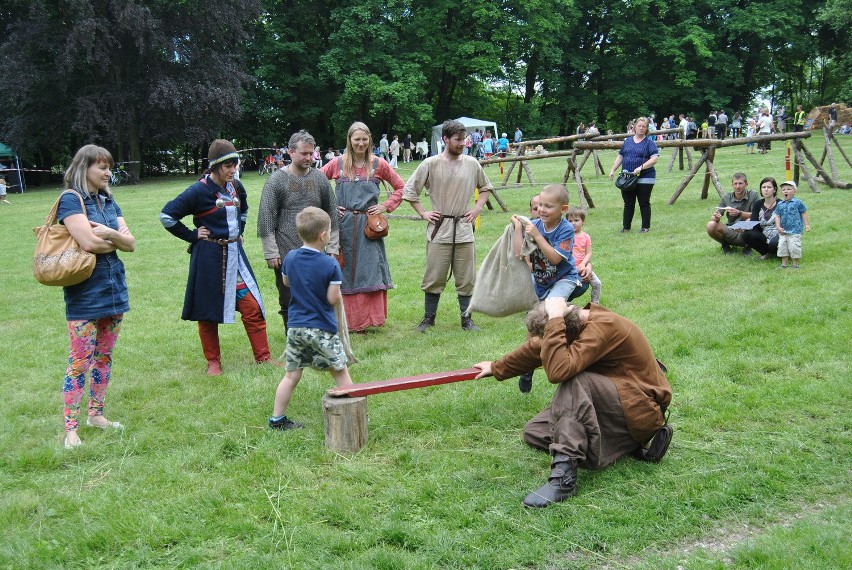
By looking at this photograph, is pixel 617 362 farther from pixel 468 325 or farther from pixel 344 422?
pixel 468 325

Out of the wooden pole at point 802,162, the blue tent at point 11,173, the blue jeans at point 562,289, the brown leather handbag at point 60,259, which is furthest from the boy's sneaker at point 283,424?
the blue tent at point 11,173

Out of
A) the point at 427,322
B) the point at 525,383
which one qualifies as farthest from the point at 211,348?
the point at 525,383

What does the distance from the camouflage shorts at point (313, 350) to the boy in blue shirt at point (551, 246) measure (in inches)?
53.6

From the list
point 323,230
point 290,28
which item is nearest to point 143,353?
point 323,230

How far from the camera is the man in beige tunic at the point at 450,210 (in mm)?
7160

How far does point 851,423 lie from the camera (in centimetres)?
461

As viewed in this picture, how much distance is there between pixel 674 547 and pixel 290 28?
138 ft

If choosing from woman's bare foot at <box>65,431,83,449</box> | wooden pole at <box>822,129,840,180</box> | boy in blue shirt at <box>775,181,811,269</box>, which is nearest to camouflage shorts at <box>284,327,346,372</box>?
woman's bare foot at <box>65,431,83,449</box>

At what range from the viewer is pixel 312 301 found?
15.4 feet

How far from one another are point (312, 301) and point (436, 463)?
126 cm

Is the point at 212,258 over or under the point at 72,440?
over

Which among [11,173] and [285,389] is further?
[11,173]

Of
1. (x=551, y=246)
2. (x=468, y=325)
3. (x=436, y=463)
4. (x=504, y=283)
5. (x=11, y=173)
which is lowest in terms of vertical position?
(x=436, y=463)

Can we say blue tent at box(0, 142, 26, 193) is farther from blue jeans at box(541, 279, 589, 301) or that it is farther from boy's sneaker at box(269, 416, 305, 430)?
blue jeans at box(541, 279, 589, 301)
